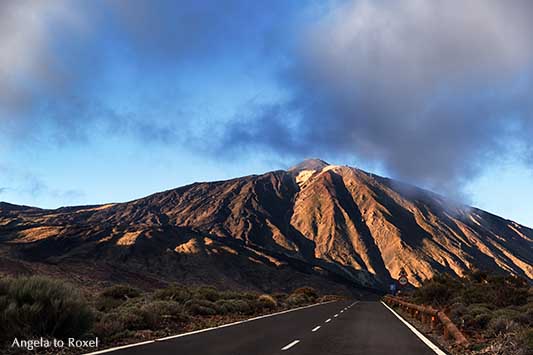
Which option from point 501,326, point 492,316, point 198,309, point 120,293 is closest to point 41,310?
point 198,309

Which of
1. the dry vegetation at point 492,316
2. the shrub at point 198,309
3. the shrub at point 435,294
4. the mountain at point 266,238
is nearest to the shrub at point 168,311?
the shrub at point 198,309

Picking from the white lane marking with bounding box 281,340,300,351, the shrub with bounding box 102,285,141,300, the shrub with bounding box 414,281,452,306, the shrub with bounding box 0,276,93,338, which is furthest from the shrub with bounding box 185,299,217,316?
the shrub with bounding box 414,281,452,306

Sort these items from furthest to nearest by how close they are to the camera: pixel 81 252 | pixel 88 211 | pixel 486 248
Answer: pixel 88 211 < pixel 486 248 < pixel 81 252

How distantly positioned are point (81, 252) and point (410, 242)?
93.3 m

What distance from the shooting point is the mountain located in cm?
8856

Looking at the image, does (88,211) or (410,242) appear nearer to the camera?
(410,242)

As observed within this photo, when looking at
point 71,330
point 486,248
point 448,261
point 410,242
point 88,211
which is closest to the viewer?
point 71,330

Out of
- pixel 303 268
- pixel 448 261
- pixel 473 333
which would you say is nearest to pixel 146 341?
pixel 473 333

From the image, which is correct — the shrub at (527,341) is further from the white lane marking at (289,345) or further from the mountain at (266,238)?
the mountain at (266,238)

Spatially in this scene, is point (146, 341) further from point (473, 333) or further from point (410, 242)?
point (410, 242)

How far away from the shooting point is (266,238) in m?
145

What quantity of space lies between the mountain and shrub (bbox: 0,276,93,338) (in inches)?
1808

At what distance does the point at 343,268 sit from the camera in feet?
424

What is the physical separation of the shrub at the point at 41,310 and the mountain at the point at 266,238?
4593 cm
